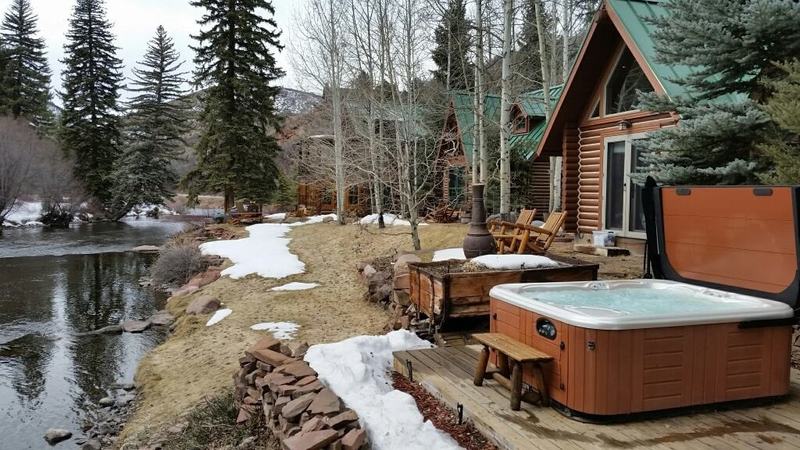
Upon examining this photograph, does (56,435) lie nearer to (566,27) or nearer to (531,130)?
(566,27)

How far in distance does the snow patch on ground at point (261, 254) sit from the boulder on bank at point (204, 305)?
1725 mm

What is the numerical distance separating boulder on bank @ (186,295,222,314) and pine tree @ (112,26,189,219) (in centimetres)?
2244

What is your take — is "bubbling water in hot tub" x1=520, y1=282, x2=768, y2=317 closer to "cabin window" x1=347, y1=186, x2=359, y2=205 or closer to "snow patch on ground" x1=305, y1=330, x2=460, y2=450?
"snow patch on ground" x1=305, y1=330, x2=460, y2=450

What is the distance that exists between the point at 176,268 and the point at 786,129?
12749 millimetres

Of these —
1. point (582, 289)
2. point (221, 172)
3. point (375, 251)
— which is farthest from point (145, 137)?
point (582, 289)

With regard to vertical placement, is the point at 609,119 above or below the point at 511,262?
above

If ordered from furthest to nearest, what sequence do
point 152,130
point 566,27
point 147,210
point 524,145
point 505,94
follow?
point 147,210 → point 152,130 → point 524,145 → point 566,27 → point 505,94

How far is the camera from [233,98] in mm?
23594

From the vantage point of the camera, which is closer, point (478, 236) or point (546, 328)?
point (546, 328)

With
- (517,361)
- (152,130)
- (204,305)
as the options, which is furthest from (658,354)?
(152,130)

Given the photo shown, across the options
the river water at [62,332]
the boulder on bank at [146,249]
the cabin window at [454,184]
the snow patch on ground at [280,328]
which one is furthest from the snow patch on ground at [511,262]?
the boulder on bank at [146,249]

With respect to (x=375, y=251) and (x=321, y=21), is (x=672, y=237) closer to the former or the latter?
(x=375, y=251)

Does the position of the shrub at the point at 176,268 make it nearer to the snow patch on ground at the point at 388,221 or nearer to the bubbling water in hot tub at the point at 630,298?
the snow patch on ground at the point at 388,221

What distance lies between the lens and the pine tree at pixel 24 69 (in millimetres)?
32250
